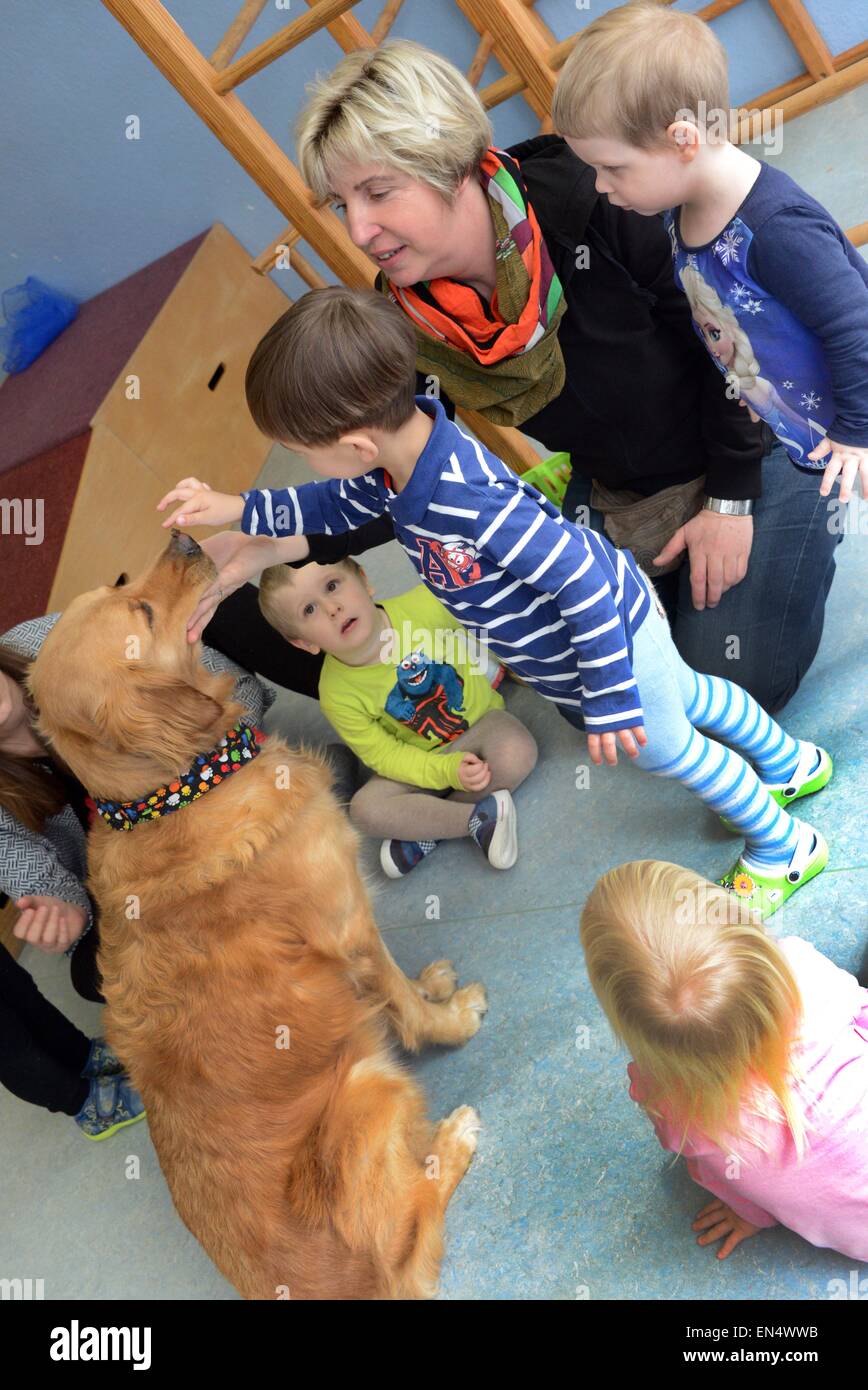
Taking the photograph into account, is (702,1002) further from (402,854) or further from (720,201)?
(402,854)

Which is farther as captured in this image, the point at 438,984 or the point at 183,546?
the point at 438,984

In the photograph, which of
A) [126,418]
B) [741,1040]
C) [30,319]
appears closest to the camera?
[741,1040]

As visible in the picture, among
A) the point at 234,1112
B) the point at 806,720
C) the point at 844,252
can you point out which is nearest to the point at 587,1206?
the point at 234,1112

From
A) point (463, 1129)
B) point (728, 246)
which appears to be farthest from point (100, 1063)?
point (728, 246)

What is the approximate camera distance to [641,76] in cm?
147

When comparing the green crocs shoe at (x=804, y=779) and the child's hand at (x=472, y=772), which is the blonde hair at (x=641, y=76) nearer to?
the green crocs shoe at (x=804, y=779)

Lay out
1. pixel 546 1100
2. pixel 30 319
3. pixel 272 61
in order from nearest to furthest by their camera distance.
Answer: pixel 546 1100 → pixel 272 61 → pixel 30 319

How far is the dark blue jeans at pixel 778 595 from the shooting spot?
1979 mm

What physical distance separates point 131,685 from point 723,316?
1.10 m

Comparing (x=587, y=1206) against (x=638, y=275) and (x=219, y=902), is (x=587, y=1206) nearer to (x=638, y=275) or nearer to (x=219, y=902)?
A: (x=219, y=902)

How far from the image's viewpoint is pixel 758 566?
200 centimetres

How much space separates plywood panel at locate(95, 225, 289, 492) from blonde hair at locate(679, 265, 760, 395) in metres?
2.21

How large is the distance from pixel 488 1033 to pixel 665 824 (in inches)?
21.3

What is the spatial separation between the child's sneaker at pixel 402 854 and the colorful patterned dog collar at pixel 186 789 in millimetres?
692
